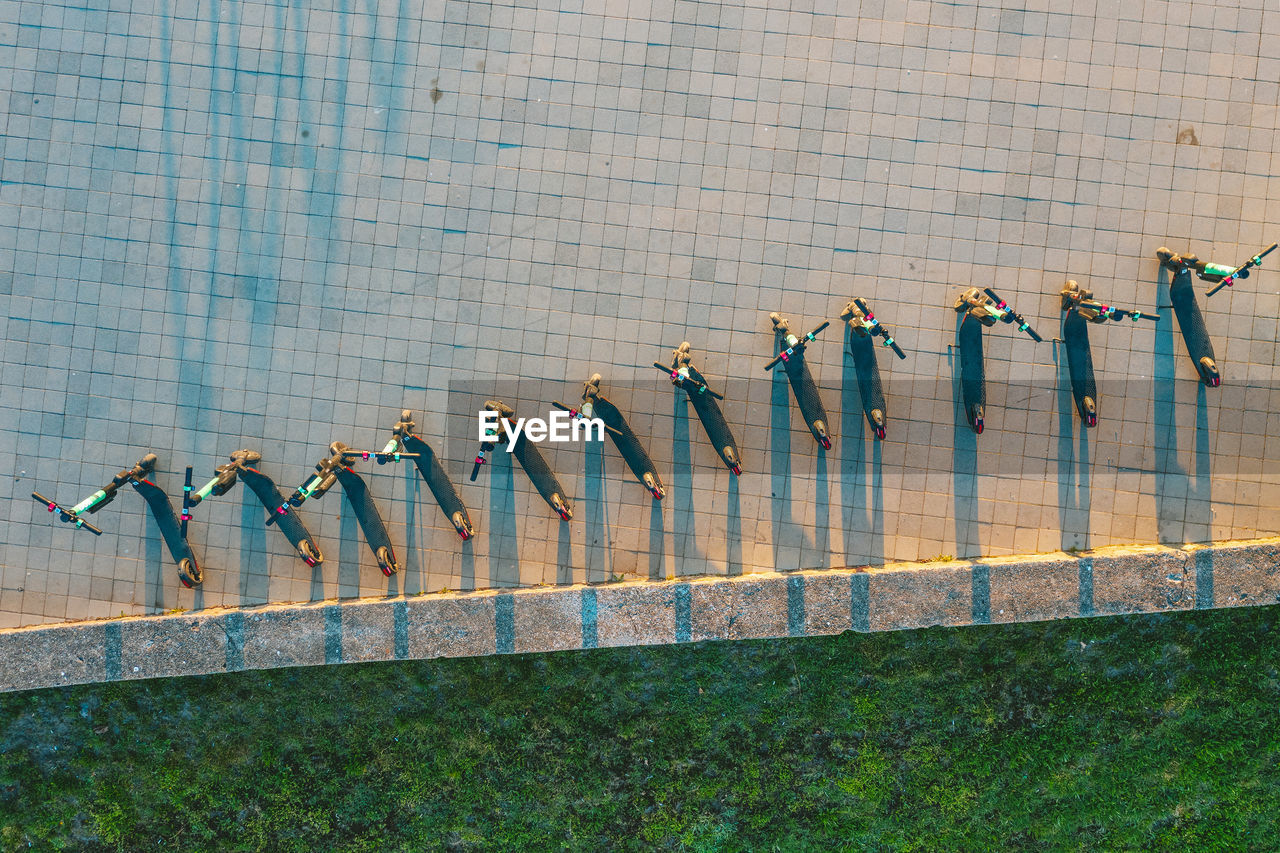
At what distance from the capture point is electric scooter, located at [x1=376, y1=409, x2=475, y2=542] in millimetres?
13422

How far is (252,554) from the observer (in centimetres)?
1384

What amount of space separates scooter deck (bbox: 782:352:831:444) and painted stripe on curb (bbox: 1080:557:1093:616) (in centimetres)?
449

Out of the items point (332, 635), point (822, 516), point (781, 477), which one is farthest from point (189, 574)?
point (822, 516)

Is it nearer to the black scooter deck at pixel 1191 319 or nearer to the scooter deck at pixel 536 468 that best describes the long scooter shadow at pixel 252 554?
the scooter deck at pixel 536 468

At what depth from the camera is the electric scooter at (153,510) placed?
43.2 feet

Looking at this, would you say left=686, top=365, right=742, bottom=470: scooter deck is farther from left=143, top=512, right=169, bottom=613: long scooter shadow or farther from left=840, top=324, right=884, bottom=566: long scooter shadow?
left=143, top=512, right=169, bottom=613: long scooter shadow

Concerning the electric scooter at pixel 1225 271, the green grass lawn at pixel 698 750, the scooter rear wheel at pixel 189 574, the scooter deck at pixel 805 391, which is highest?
the electric scooter at pixel 1225 271

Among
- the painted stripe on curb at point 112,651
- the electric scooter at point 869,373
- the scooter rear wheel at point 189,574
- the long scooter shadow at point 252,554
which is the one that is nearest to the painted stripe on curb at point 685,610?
the electric scooter at point 869,373

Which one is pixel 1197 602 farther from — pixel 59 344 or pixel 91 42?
pixel 91 42

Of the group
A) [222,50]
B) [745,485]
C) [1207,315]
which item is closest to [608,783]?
[745,485]

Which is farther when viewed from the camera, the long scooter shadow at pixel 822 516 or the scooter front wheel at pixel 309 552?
the long scooter shadow at pixel 822 516

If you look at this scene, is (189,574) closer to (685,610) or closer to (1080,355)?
(685,610)

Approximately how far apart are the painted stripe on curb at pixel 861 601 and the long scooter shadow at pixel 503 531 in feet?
17.4

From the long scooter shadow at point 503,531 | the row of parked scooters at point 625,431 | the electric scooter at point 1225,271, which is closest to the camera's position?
the electric scooter at point 1225,271
